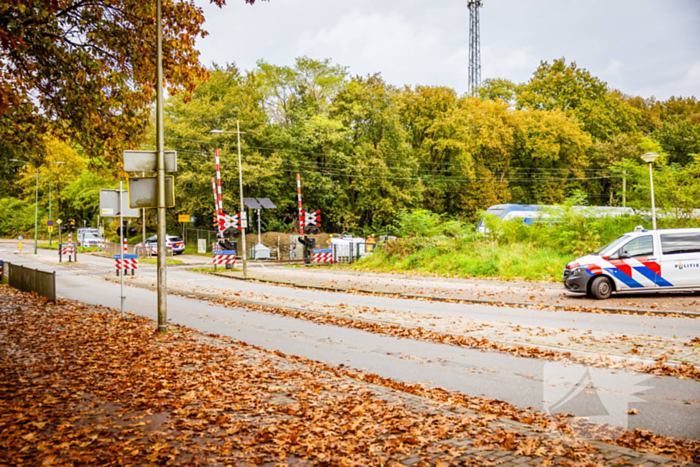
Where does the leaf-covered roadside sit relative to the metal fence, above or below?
below

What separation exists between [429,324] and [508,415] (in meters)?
5.55

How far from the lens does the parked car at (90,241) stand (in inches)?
2083

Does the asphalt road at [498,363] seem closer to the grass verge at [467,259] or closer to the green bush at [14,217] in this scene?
the grass verge at [467,259]

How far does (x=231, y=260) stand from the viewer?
1133 inches

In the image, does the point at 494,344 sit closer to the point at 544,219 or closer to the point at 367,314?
the point at 367,314

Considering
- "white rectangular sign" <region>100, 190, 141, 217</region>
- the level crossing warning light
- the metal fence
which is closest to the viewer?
"white rectangular sign" <region>100, 190, 141, 217</region>

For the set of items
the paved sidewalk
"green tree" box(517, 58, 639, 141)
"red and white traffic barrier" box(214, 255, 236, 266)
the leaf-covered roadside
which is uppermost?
"green tree" box(517, 58, 639, 141)

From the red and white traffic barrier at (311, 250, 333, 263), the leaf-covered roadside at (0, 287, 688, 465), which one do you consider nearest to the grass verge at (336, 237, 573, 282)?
the red and white traffic barrier at (311, 250, 333, 263)

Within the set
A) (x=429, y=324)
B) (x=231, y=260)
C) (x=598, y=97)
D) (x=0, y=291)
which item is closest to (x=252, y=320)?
(x=429, y=324)

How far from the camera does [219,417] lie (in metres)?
4.92

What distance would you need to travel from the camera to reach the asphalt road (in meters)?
5.38

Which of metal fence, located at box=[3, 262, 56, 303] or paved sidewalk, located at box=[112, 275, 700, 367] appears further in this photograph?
metal fence, located at box=[3, 262, 56, 303]

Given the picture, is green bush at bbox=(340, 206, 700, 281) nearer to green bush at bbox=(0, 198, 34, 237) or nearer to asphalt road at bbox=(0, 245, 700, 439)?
asphalt road at bbox=(0, 245, 700, 439)

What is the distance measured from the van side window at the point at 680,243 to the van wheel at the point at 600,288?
1.62 m
